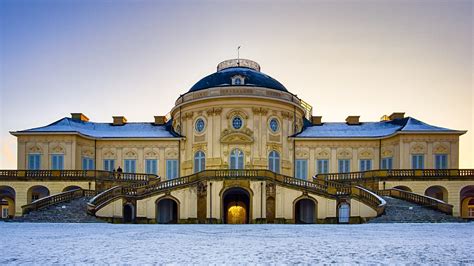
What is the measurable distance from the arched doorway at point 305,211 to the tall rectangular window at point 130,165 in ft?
55.6

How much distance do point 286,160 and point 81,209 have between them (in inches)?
814

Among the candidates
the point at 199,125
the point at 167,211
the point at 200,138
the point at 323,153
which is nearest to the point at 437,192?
the point at 323,153

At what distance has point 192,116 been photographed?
148 ft

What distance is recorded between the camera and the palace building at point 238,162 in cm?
3600

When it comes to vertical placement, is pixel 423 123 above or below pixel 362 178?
above

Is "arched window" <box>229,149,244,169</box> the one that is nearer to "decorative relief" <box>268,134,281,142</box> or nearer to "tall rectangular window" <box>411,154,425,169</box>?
"decorative relief" <box>268,134,281,142</box>

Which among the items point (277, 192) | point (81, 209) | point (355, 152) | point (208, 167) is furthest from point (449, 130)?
point (81, 209)

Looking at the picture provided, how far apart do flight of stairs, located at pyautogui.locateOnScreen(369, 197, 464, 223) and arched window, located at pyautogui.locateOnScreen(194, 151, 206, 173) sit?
18593mm

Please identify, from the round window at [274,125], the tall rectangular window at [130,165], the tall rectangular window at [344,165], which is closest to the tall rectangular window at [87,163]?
the tall rectangular window at [130,165]

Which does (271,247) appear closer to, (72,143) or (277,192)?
(277,192)

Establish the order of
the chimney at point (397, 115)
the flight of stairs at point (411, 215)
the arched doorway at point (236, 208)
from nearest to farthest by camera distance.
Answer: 1. the flight of stairs at point (411, 215)
2. the arched doorway at point (236, 208)
3. the chimney at point (397, 115)

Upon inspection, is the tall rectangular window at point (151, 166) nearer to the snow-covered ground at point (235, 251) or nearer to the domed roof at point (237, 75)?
the domed roof at point (237, 75)

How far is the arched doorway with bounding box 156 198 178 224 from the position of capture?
1535 inches

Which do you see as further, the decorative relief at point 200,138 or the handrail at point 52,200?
the decorative relief at point 200,138
